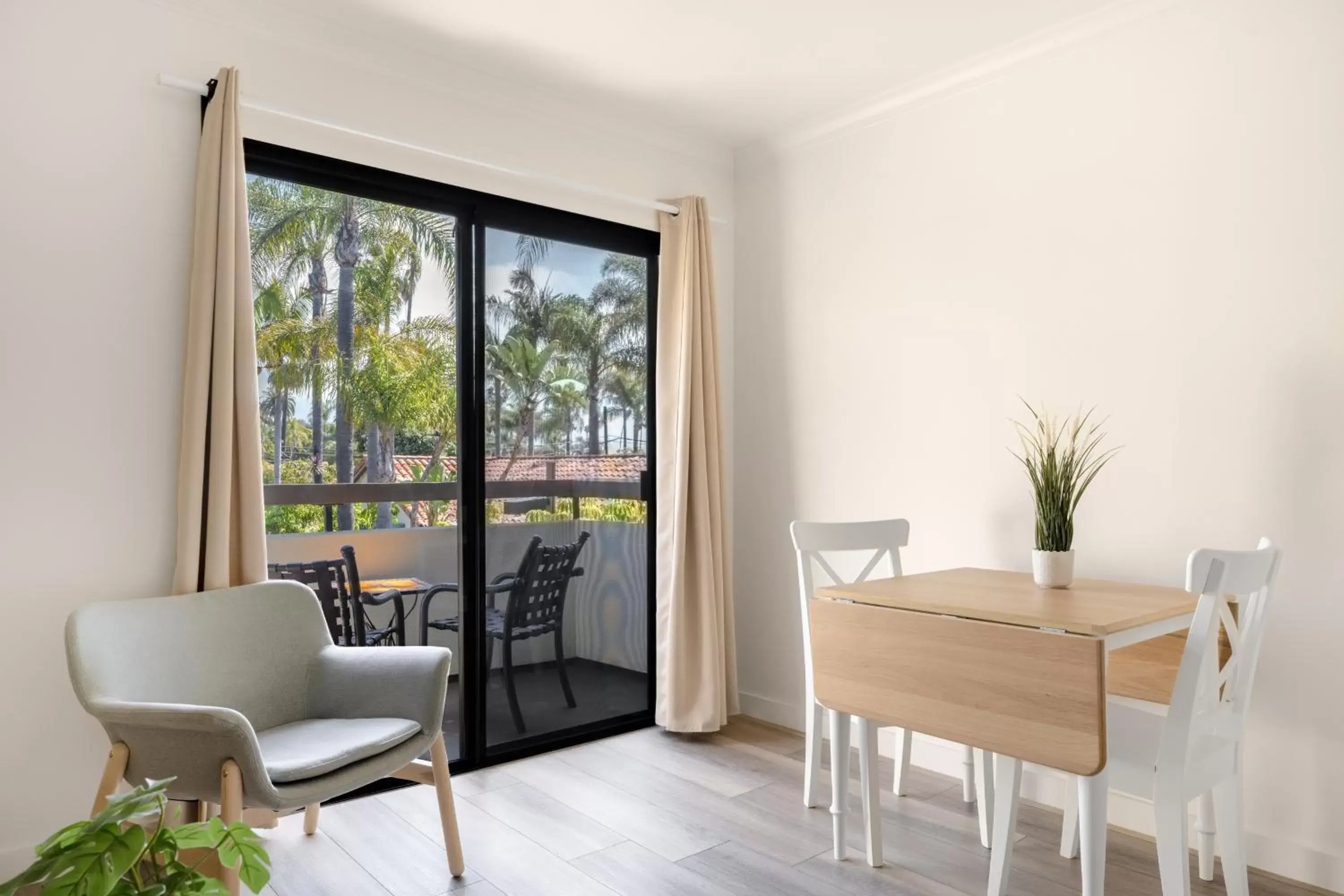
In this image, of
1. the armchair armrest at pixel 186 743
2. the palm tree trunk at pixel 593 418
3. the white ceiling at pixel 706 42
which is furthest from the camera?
the palm tree trunk at pixel 593 418

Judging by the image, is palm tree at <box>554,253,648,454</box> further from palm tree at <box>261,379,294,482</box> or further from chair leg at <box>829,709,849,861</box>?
chair leg at <box>829,709,849,861</box>

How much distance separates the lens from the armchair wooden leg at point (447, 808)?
228 cm

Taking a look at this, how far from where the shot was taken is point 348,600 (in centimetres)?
288

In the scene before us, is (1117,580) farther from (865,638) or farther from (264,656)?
(264,656)

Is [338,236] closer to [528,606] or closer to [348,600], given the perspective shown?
[348,600]

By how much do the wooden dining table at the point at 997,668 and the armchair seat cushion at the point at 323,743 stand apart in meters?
1.08

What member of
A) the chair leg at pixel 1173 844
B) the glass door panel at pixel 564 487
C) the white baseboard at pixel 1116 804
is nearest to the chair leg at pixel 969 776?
the white baseboard at pixel 1116 804

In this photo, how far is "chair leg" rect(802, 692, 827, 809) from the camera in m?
2.76

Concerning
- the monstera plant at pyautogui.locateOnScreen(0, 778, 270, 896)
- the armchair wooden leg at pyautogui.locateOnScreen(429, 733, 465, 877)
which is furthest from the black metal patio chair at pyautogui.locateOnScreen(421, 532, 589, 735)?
the monstera plant at pyautogui.locateOnScreen(0, 778, 270, 896)

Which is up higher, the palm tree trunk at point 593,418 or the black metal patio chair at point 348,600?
the palm tree trunk at point 593,418

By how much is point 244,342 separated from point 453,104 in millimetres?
1133

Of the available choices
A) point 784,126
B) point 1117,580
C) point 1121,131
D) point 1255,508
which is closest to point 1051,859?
point 1117,580

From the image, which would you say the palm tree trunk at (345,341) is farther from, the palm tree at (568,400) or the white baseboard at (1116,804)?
the white baseboard at (1116,804)

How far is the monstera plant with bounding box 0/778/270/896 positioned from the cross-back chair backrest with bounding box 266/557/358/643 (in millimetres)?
2072
